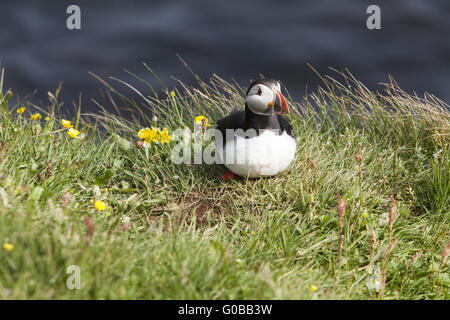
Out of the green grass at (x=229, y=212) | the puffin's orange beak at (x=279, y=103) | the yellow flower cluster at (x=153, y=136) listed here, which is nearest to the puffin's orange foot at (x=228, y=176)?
the green grass at (x=229, y=212)

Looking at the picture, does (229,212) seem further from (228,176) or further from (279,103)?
(279,103)

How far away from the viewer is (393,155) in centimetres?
431

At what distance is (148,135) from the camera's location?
4059 mm

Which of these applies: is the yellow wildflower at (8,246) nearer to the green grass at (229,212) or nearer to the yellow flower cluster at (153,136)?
the green grass at (229,212)

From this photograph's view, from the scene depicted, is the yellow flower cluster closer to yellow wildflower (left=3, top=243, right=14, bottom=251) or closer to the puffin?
the puffin

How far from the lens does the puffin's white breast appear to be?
3.54 metres

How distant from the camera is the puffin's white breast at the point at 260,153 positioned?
354cm

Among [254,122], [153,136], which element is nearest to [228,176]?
[254,122]

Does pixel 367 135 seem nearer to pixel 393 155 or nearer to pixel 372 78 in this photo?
pixel 393 155

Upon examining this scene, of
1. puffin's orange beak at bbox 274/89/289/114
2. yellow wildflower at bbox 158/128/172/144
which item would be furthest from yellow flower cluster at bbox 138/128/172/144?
puffin's orange beak at bbox 274/89/289/114

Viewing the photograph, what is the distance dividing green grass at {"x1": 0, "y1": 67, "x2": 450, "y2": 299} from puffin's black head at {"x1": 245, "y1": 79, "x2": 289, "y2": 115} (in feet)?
1.29

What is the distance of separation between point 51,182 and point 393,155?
8.90 feet

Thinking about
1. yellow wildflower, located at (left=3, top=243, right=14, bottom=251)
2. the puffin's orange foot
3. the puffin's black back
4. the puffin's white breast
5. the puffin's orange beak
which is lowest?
yellow wildflower, located at (left=3, top=243, right=14, bottom=251)

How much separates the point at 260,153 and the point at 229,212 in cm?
52
